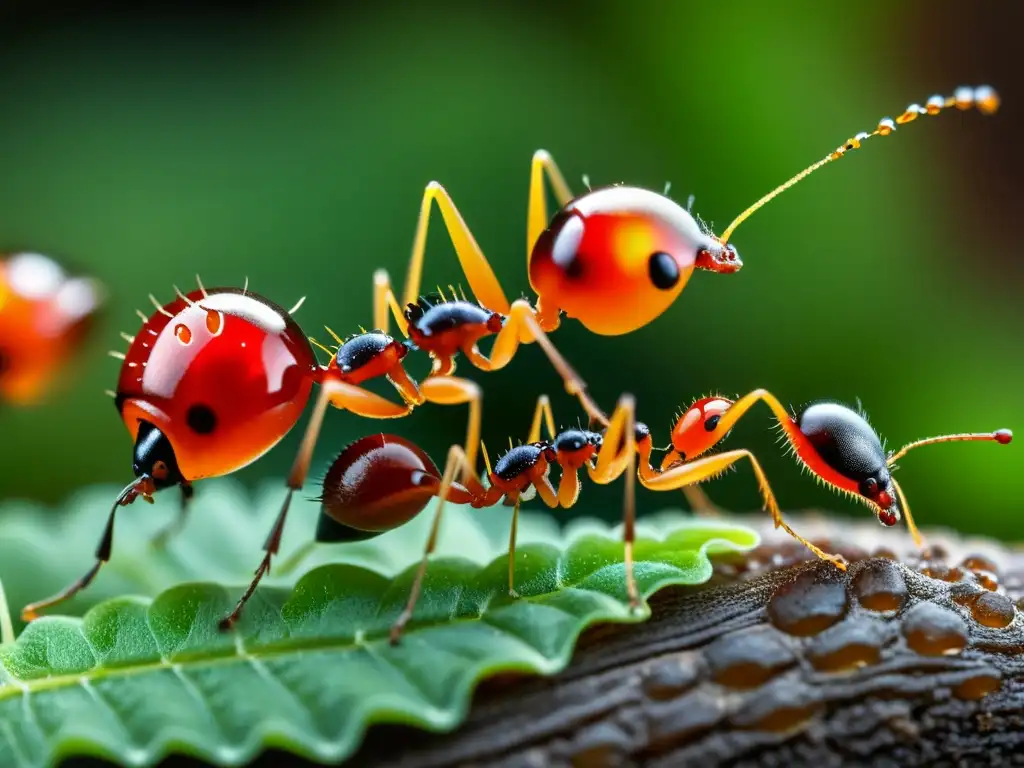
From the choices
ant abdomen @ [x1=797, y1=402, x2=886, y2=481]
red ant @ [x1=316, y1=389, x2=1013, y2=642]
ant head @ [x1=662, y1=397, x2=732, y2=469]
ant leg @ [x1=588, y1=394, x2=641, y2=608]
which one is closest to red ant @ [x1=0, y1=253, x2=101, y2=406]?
red ant @ [x1=316, y1=389, x2=1013, y2=642]

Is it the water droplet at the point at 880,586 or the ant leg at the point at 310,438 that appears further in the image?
the ant leg at the point at 310,438

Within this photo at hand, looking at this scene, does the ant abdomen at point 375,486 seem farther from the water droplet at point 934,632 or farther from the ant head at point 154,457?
the water droplet at point 934,632

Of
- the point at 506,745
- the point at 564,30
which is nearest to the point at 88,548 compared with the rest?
the point at 506,745

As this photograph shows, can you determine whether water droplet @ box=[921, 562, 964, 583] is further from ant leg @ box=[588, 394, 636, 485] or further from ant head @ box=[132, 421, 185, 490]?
ant head @ box=[132, 421, 185, 490]

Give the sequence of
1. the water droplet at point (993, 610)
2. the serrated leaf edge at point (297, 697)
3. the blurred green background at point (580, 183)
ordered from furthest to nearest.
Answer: the blurred green background at point (580, 183)
the water droplet at point (993, 610)
the serrated leaf edge at point (297, 697)

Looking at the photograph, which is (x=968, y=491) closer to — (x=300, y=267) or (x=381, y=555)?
(x=381, y=555)

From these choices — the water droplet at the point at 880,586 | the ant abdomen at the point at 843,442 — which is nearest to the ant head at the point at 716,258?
the ant abdomen at the point at 843,442
